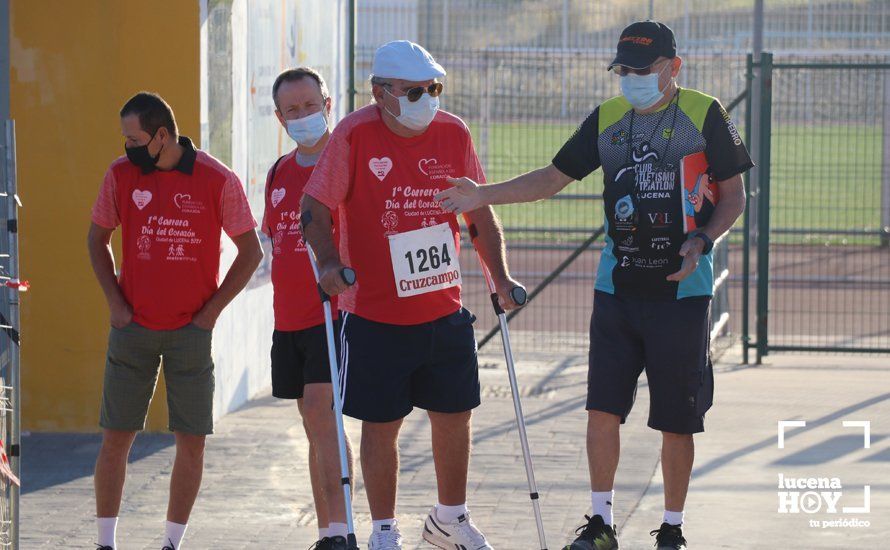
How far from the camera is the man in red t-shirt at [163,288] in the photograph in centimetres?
629

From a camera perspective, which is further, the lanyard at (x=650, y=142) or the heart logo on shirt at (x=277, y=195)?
the heart logo on shirt at (x=277, y=195)

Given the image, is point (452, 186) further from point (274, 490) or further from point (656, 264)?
point (274, 490)

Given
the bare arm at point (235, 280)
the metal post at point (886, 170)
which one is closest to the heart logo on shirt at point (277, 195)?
the bare arm at point (235, 280)

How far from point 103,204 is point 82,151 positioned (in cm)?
250

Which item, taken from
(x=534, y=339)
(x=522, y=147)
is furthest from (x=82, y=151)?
(x=522, y=147)

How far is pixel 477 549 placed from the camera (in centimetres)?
620

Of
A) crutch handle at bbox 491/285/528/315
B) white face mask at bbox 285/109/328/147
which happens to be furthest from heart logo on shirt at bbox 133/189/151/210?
crutch handle at bbox 491/285/528/315

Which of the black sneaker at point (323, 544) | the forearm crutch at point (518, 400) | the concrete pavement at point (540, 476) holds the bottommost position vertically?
the concrete pavement at point (540, 476)

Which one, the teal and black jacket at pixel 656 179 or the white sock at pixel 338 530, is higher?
the teal and black jacket at pixel 656 179

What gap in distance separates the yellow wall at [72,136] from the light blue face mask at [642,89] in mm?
3364

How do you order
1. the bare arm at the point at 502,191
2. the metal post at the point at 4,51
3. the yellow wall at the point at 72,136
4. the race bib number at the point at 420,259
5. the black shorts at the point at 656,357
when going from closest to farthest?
the bare arm at the point at 502,191, the race bib number at the point at 420,259, the black shorts at the point at 656,357, the yellow wall at the point at 72,136, the metal post at the point at 4,51

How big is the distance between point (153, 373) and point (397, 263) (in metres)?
1.22

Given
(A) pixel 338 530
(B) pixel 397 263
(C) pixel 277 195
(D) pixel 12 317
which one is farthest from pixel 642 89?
(D) pixel 12 317

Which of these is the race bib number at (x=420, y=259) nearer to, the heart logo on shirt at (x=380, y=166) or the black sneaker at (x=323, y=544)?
the heart logo on shirt at (x=380, y=166)
